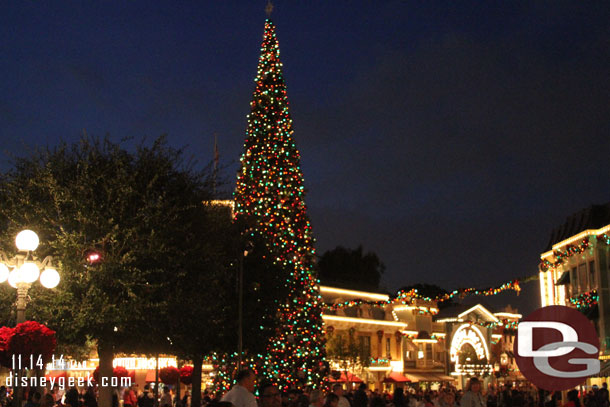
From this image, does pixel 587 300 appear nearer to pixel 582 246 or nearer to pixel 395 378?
pixel 582 246

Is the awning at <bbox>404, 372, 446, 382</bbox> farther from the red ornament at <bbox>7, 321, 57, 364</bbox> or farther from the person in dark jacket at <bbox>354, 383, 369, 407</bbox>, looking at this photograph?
the red ornament at <bbox>7, 321, 57, 364</bbox>

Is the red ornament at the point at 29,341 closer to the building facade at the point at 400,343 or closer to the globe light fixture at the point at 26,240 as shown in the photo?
the globe light fixture at the point at 26,240

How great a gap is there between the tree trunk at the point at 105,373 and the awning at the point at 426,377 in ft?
153

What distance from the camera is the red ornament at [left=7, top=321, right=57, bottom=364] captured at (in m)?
13.4

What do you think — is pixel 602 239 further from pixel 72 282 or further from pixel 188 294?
pixel 72 282

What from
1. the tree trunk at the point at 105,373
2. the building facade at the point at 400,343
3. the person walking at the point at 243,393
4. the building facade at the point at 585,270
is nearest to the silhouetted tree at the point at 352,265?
the building facade at the point at 400,343

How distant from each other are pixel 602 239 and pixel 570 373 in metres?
35.4

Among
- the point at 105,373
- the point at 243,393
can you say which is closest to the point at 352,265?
the point at 105,373

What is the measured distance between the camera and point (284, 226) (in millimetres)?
29359

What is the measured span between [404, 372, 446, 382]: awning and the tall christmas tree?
37.3 metres

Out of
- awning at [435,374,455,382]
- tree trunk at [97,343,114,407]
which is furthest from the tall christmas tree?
awning at [435,374,455,382]

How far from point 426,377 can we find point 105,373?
5056 centimetres

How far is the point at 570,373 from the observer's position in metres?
8.84

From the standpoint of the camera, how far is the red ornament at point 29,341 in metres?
13.4
